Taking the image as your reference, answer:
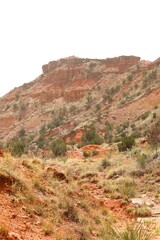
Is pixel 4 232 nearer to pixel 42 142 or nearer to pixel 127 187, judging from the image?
pixel 127 187

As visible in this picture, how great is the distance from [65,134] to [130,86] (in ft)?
58.7

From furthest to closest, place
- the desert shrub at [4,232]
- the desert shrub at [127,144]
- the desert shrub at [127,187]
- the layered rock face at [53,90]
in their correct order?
the layered rock face at [53,90] < the desert shrub at [127,144] < the desert shrub at [127,187] < the desert shrub at [4,232]

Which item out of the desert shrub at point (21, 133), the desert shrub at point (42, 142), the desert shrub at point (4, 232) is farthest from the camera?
the desert shrub at point (21, 133)

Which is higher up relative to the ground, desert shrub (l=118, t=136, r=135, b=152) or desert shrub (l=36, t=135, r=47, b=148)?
desert shrub (l=36, t=135, r=47, b=148)

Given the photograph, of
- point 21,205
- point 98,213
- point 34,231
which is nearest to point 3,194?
point 21,205

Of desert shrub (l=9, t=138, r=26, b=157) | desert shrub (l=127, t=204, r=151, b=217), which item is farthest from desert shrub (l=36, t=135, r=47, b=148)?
desert shrub (l=127, t=204, r=151, b=217)

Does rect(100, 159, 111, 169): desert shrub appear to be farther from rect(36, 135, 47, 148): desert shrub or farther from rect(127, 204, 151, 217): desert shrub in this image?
rect(36, 135, 47, 148): desert shrub

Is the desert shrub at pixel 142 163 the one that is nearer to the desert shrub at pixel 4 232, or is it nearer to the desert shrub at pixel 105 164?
the desert shrub at pixel 105 164

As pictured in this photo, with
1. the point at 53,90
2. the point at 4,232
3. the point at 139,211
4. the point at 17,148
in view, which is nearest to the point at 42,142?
the point at 17,148

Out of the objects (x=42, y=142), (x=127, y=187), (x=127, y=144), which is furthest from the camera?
(x=42, y=142)

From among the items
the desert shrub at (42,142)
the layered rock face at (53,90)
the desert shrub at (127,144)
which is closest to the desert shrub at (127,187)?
the desert shrub at (127,144)

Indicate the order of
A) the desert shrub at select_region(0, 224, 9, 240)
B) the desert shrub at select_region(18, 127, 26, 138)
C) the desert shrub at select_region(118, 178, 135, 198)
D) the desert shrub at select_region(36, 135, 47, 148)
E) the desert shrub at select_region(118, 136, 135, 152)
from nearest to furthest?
the desert shrub at select_region(0, 224, 9, 240) < the desert shrub at select_region(118, 178, 135, 198) < the desert shrub at select_region(118, 136, 135, 152) < the desert shrub at select_region(36, 135, 47, 148) < the desert shrub at select_region(18, 127, 26, 138)

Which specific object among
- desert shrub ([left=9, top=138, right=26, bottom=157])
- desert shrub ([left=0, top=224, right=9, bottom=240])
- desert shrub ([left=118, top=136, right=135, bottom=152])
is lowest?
desert shrub ([left=118, top=136, right=135, bottom=152])

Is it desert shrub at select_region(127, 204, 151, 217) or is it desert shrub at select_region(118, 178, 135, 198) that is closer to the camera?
desert shrub at select_region(127, 204, 151, 217)
